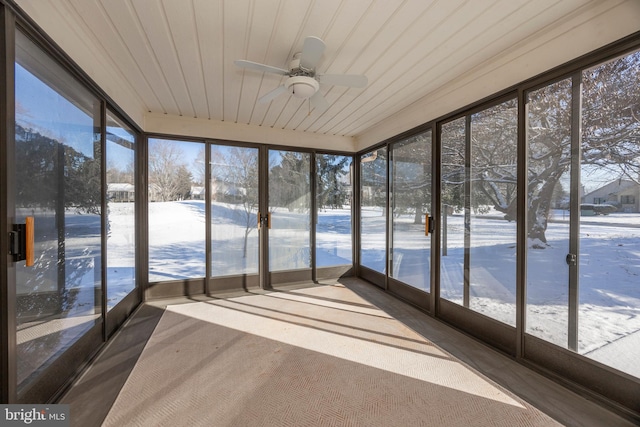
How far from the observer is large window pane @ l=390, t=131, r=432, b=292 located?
3178 millimetres

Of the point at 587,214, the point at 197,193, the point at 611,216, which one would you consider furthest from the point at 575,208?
the point at 197,193

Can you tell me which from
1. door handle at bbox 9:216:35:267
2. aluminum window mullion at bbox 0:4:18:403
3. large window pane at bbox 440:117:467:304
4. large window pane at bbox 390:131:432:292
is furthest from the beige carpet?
door handle at bbox 9:216:35:267

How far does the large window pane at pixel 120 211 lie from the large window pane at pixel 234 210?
1.00 m

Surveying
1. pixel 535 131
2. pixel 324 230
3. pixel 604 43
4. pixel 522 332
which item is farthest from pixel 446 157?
pixel 324 230

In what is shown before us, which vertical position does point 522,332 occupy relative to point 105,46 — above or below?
below

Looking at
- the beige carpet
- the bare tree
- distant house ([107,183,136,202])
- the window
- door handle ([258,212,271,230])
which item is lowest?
the beige carpet

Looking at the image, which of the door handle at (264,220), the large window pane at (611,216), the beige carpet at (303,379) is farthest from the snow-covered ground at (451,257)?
the beige carpet at (303,379)

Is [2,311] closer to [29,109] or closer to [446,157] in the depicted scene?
[29,109]

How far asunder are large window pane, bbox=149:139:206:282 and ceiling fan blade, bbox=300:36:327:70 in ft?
8.14

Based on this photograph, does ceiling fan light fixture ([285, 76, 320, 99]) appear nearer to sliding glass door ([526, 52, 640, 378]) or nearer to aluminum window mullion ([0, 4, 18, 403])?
aluminum window mullion ([0, 4, 18, 403])

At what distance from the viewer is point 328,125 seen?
3.98m

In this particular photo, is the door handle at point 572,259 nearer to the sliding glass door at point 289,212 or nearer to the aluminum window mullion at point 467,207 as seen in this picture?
the aluminum window mullion at point 467,207

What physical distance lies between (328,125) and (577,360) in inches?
145

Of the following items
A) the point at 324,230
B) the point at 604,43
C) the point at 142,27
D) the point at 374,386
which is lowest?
the point at 374,386
